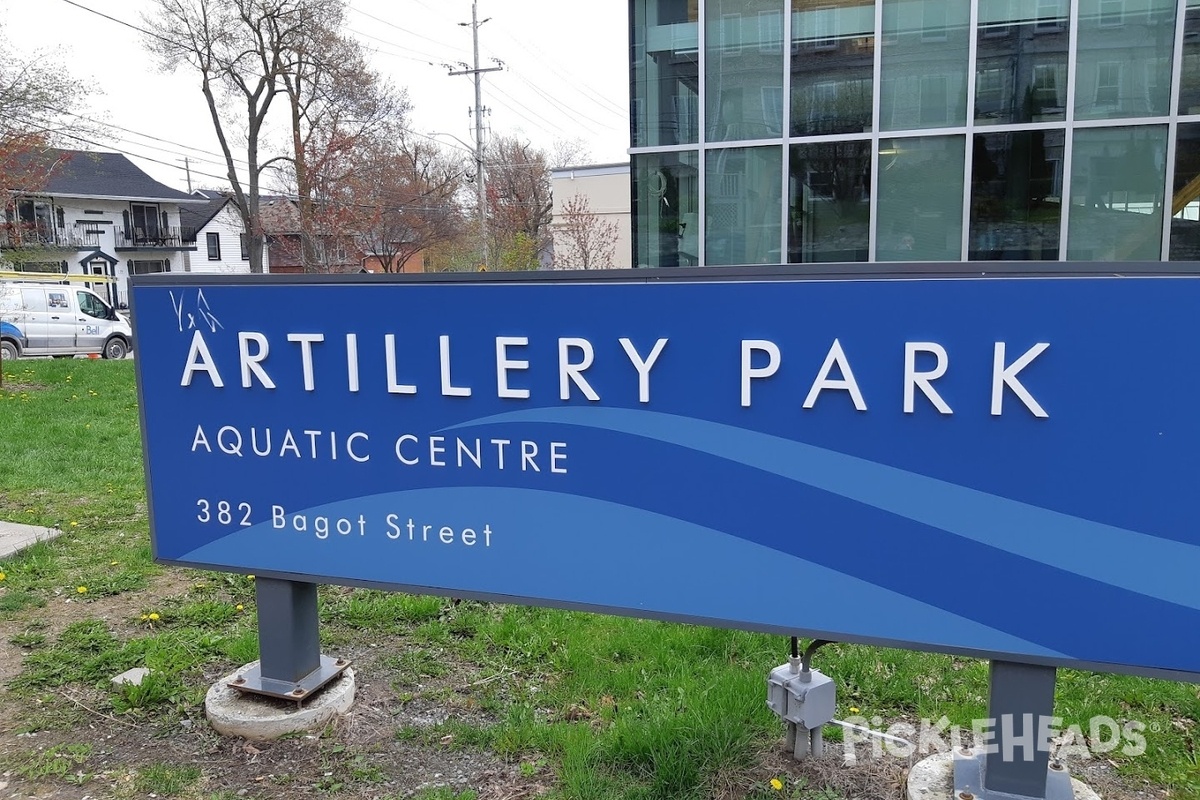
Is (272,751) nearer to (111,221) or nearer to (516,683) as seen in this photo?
(516,683)

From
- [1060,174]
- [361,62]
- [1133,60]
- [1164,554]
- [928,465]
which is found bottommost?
[1164,554]

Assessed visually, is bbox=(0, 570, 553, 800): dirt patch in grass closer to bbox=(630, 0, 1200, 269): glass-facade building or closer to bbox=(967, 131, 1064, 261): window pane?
bbox=(630, 0, 1200, 269): glass-facade building

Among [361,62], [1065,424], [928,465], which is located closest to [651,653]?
[928,465]

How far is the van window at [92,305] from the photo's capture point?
834 inches

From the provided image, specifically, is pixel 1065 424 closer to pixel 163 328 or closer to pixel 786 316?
pixel 786 316

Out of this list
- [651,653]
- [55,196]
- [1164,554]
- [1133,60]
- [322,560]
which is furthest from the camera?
[55,196]

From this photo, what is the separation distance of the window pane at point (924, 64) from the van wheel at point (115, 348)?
718 inches

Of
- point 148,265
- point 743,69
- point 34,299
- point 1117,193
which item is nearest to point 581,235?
point 34,299

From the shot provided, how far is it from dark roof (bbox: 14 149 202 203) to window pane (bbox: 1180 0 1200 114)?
4618 cm

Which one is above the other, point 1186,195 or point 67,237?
point 67,237

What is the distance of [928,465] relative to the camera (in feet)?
7.57

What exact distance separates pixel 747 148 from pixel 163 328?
29.6ft

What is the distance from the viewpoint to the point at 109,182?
158ft

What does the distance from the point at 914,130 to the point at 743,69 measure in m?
2.13
